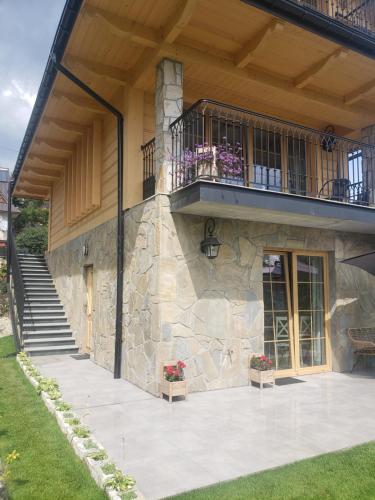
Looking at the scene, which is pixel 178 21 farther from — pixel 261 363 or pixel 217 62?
pixel 261 363

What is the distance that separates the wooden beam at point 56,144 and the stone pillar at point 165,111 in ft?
15.0

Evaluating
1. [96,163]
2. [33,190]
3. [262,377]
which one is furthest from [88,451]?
[33,190]

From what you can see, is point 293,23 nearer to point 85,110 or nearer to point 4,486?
point 85,110

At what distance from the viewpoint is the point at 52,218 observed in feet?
46.1

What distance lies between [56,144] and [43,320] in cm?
458

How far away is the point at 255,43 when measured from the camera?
20.7 ft

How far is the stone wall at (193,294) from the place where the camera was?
6.01m

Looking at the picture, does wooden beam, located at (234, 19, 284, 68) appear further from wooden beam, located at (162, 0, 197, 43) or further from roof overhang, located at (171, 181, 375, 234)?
roof overhang, located at (171, 181, 375, 234)

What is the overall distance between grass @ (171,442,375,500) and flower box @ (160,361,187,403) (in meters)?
2.28

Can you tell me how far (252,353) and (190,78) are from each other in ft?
16.2

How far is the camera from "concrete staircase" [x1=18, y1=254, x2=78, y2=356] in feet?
31.0

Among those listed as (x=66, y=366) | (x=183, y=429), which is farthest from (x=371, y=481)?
(x=66, y=366)

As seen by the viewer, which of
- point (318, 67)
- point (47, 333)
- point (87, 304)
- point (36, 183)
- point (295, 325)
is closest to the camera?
point (318, 67)

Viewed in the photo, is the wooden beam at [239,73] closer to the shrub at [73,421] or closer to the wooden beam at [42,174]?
the shrub at [73,421]
